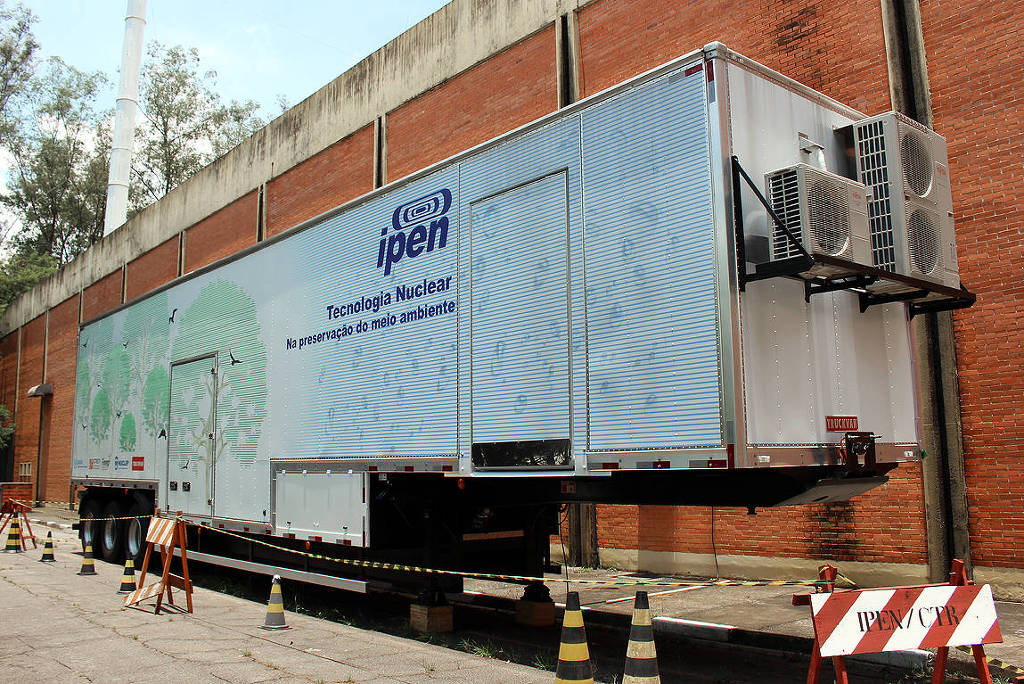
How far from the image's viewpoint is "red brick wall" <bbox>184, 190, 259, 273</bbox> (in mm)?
24859

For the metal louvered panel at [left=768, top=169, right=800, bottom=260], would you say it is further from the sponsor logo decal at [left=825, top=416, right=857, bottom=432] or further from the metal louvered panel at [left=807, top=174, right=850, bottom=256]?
the sponsor logo decal at [left=825, top=416, right=857, bottom=432]

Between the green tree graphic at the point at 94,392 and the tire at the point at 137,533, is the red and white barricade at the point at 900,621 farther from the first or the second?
the green tree graphic at the point at 94,392

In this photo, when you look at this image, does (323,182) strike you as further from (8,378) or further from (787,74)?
(8,378)

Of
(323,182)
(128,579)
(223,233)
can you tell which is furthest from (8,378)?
(128,579)

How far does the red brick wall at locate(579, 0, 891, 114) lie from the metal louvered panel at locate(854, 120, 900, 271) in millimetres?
4345

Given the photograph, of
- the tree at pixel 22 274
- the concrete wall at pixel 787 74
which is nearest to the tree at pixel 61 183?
the tree at pixel 22 274

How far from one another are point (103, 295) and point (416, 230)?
29.7 metres

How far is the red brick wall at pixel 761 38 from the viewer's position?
11289 mm

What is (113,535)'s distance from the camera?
15.7m

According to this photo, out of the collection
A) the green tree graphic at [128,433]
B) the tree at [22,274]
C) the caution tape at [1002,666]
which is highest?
the tree at [22,274]

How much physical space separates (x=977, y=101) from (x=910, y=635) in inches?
310

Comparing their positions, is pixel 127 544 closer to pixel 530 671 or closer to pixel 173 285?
pixel 173 285

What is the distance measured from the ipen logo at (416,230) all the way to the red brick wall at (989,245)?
6263 mm

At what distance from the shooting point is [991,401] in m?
10.2
